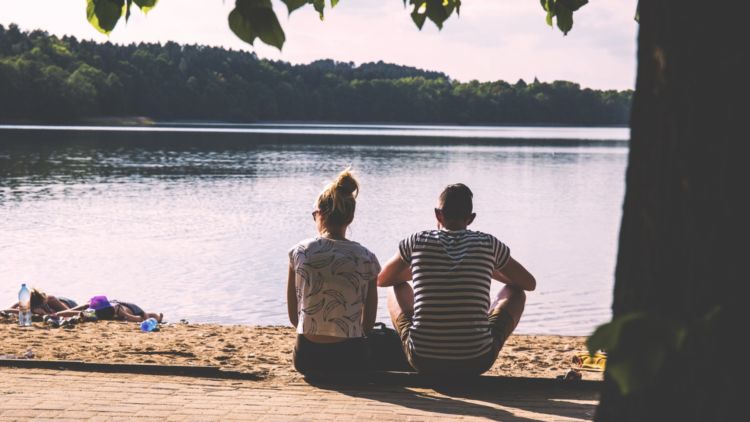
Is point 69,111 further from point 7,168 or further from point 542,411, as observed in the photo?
point 542,411

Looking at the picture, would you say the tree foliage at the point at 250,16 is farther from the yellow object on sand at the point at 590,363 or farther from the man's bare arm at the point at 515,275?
the yellow object on sand at the point at 590,363

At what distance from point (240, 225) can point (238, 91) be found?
12319 cm

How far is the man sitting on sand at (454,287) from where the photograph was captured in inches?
193

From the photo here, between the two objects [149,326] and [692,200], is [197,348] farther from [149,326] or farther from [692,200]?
[692,200]

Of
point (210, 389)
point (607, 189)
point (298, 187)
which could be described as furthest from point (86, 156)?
point (210, 389)

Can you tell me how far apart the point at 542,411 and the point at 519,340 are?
465 cm

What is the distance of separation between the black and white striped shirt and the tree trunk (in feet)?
9.41

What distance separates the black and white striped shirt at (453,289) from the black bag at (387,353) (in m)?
0.51

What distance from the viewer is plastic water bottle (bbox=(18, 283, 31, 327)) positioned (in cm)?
942

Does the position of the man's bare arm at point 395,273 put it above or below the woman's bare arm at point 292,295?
above

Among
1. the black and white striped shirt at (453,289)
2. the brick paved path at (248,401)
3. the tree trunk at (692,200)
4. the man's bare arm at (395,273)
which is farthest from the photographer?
the man's bare arm at (395,273)

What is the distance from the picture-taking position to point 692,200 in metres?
1.87

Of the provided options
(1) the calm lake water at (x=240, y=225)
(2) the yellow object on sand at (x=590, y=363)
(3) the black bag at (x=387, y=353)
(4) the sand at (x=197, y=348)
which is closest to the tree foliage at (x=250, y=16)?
(3) the black bag at (x=387, y=353)

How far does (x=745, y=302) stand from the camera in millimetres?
1790
